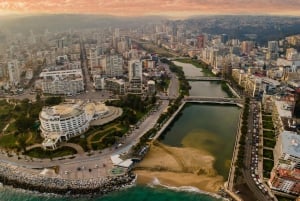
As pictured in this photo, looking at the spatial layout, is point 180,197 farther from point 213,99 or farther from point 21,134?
point 213,99

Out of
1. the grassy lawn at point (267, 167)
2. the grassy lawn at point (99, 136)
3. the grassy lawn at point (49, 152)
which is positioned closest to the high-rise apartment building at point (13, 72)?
the grassy lawn at point (99, 136)

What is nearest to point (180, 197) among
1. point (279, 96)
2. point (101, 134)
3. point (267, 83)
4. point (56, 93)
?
point (101, 134)

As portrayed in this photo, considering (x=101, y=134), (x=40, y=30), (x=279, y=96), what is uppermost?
(x=40, y=30)

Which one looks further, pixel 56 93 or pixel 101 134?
pixel 56 93

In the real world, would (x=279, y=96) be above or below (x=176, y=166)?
above

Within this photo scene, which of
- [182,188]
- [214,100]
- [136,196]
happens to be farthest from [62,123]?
[214,100]

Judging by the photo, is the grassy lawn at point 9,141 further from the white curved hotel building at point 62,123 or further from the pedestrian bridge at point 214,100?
the pedestrian bridge at point 214,100
